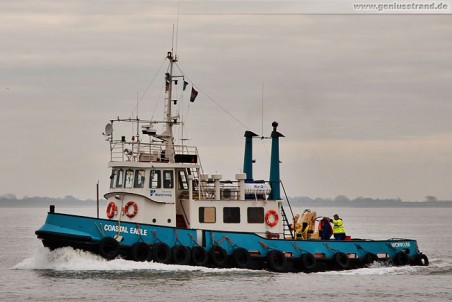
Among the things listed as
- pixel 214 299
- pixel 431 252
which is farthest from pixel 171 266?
pixel 431 252

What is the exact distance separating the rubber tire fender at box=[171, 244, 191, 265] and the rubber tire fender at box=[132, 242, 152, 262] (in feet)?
2.54

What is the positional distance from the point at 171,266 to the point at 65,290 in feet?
11.1

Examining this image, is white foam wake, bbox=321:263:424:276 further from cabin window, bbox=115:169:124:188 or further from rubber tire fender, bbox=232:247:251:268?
cabin window, bbox=115:169:124:188

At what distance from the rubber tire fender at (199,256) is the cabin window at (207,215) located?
4.44 ft

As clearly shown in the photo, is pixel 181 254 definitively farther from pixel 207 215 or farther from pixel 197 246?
pixel 207 215

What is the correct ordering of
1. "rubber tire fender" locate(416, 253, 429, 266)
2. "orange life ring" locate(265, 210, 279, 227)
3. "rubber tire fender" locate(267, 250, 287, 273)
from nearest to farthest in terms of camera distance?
"rubber tire fender" locate(267, 250, 287, 273) < "orange life ring" locate(265, 210, 279, 227) < "rubber tire fender" locate(416, 253, 429, 266)

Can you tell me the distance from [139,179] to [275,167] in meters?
4.82

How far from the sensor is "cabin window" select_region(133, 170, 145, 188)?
28672 millimetres

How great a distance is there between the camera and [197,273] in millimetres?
27859

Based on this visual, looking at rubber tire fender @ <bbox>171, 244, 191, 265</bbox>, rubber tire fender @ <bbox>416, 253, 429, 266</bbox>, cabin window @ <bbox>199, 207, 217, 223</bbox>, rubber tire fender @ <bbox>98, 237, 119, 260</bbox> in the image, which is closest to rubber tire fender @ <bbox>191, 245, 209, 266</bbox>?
rubber tire fender @ <bbox>171, 244, 191, 265</bbox>

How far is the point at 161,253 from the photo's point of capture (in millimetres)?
27469

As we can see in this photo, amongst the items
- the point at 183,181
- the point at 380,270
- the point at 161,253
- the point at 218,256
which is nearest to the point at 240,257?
the point at 218,256

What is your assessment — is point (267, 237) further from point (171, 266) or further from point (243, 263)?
point (171, 266)

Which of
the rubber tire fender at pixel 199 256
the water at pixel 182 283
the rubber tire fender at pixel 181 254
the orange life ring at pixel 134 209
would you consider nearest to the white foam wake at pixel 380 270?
the water at pixel 182 283
